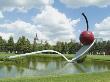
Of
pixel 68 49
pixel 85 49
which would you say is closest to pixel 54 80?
pixel 85 49

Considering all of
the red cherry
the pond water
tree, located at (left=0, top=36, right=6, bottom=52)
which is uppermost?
tree, located at (left=0, top=36, right=6, bottom=52)

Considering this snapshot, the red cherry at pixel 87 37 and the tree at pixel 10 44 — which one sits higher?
the tree at pixel 10 44

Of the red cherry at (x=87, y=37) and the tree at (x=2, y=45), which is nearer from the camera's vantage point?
the red cherry at (x=87, y=37)

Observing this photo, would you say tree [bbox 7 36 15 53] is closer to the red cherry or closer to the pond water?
the red cherry

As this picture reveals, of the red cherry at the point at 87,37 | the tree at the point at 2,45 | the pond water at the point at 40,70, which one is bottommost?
the pond water at the point at 40,70

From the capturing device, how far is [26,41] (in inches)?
3821

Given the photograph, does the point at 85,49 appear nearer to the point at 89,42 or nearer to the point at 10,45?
the point at 89,42

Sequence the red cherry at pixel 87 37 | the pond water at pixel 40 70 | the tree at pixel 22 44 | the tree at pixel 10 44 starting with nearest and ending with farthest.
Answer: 1. the pond water at pixel 40 70
2. the red cherry at pixel 87 37
3. the tree at pixel 22 44
4. the tree at pixel 10 44

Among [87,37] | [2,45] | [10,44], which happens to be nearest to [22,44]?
[10,44]

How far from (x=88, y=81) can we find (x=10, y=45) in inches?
3229

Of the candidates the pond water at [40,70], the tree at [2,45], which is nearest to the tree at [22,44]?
the tree at [2,45]

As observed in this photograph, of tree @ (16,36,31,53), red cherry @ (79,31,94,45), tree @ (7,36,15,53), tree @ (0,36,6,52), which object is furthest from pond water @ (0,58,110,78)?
tree @ (7,36,15,53)

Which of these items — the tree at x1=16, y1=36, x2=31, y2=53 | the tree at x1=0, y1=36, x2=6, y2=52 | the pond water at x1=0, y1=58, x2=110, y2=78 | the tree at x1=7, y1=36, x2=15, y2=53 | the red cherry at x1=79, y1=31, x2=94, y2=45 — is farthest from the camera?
the tree at x1=7, y1=36, x2=15, y2=53

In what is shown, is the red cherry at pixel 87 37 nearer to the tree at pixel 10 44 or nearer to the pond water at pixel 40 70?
the pond water at pixel 40 70
